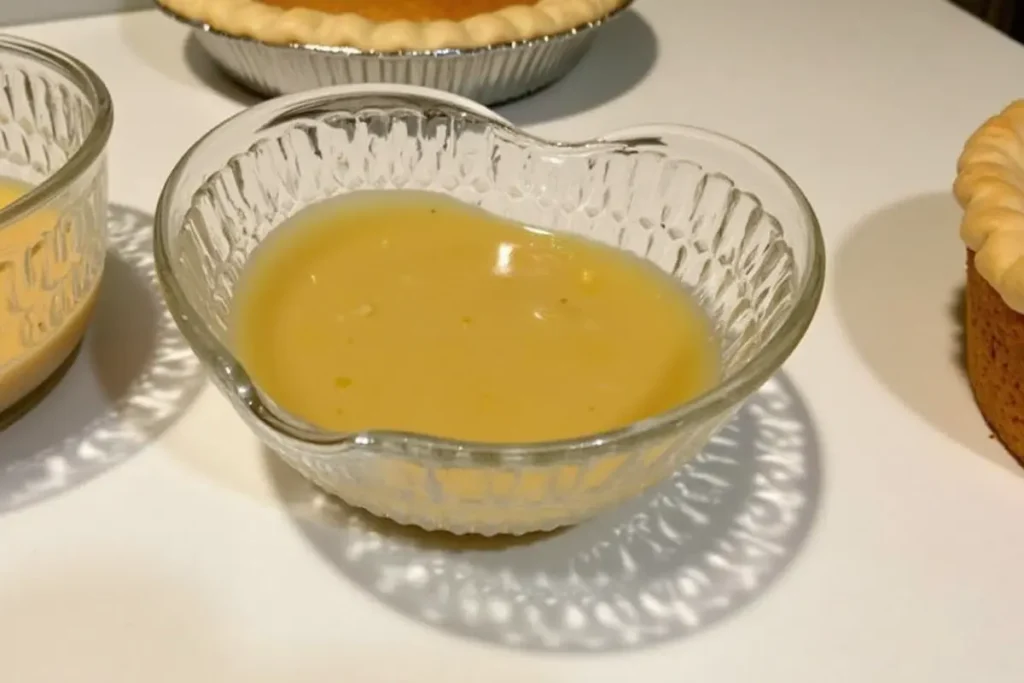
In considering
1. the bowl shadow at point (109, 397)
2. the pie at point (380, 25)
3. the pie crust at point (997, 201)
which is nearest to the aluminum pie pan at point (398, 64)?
the pie at point (380, 25)

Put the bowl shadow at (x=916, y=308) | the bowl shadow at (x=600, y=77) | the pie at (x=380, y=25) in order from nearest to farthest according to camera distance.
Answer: the bowl shadow at (x=916, y=308) < the pie at (x=380, y=25) < the bowl shadow at (x=600, y=77)

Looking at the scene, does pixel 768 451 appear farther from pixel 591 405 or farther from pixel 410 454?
pixel 410 454

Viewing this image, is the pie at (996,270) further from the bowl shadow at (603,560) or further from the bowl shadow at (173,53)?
the bowl shadow at (173,53)

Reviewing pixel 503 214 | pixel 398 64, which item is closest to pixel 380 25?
pixel 398 64

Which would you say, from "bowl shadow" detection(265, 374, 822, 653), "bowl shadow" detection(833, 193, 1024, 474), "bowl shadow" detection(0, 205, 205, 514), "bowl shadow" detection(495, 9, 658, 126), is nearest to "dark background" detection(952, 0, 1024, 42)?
"bowl shadow" detection(495, 9, 658, 126)

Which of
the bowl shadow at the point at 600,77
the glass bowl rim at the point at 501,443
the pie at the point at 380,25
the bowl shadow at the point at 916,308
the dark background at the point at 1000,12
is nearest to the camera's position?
the glass bowl rim at the point at 501,443

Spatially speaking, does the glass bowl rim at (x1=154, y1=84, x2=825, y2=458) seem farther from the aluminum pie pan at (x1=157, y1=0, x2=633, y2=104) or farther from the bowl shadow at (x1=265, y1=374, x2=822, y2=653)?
the aluminum pie pan at (x1=157, y1=0, x2=633, y2=104)

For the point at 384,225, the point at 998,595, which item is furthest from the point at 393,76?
the point at 998,595
